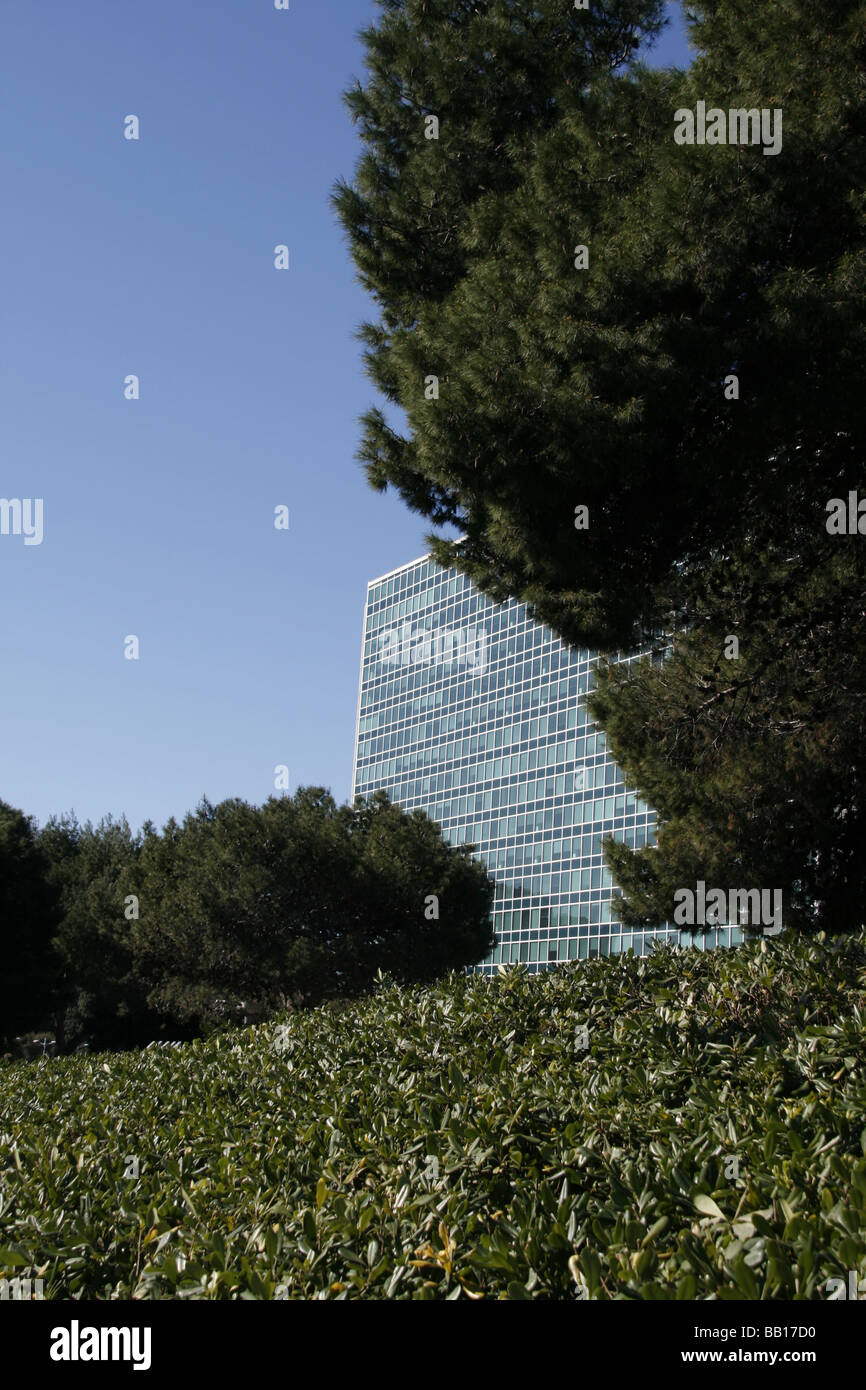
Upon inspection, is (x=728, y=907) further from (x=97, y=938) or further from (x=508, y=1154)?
(x=97, y=938)

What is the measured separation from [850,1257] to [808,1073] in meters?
1.77

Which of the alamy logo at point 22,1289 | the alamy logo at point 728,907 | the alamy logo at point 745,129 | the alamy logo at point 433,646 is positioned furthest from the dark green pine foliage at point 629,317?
the alamy logo at point 433,646

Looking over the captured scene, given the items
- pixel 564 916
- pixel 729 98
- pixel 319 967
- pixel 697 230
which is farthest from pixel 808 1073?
pixel 564 916

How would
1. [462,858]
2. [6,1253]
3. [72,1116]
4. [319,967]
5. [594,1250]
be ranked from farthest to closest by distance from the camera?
[462,858]
[319,967]
[72,1116]
[6,1253]
[594,1250]

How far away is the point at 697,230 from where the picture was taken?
784 cm

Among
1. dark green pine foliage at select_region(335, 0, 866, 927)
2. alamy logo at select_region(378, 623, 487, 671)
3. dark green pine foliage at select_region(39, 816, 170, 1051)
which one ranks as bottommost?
dark green pine foliage at select_region(39, 816, 170, 1051)

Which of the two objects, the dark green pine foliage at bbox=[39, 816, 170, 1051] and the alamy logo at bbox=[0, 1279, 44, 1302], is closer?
the alamy logo at bbox=[0, 1279, 44, 1302]

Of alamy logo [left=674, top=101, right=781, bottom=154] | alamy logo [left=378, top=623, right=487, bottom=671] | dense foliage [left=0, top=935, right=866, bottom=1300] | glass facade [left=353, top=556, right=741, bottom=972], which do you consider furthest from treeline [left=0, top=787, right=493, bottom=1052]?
alamy logo [left=378, top=623, right=487, bottom=671]

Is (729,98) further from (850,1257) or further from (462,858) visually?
(462,858)

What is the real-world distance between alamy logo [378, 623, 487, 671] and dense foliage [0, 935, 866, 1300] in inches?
2253
